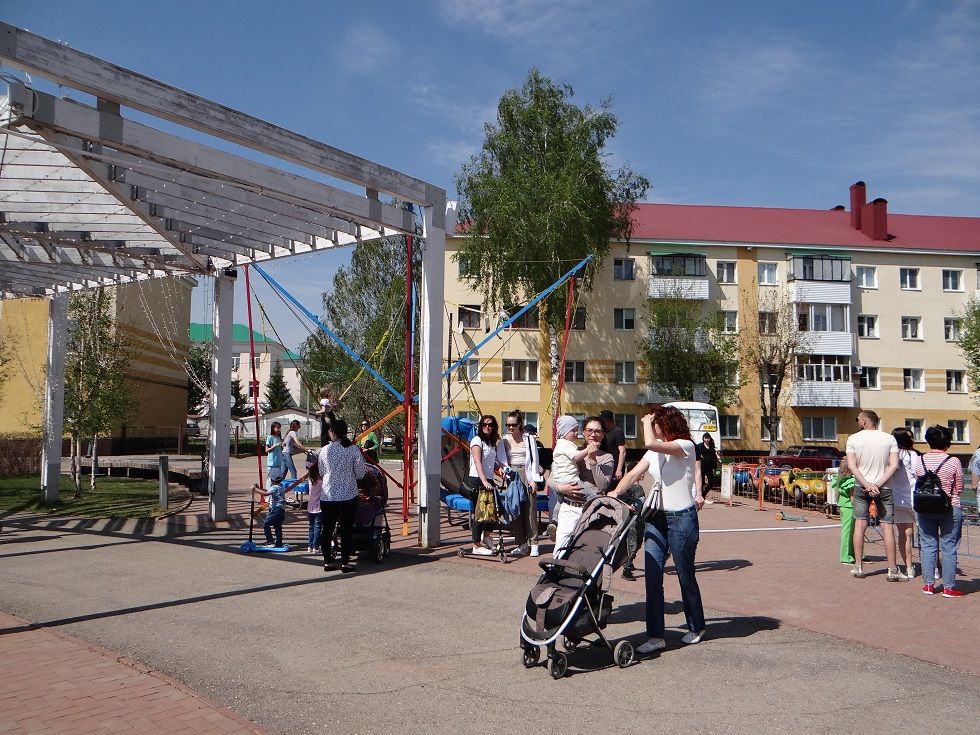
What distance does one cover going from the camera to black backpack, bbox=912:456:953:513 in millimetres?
8180

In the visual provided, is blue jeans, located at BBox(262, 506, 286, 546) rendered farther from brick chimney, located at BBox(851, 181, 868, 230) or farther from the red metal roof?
brick chimney, located at BBox(851, 181, 868, 230)

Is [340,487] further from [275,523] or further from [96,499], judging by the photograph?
[96,499]

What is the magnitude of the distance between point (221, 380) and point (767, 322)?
3631 centimetres

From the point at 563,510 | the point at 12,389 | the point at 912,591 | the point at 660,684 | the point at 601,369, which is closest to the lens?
the point at 660,684

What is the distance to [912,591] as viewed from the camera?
332 inches

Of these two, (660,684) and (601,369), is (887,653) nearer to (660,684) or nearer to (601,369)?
(660,684)

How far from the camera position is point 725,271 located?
46.5 meters

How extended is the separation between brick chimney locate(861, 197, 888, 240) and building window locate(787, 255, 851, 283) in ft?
12.9

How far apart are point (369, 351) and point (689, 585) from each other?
112 feet

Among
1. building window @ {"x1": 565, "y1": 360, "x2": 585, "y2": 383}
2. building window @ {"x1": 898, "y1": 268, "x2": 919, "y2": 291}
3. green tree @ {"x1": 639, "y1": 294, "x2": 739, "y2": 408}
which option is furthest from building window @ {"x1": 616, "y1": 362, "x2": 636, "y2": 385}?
building window @ {"x1": 898, "y1": 268, "x2": 919, "y2": 291}

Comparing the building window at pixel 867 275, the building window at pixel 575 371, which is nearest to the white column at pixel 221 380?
the building window at pixel 575 371

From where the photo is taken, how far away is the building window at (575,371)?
4456 centimetres

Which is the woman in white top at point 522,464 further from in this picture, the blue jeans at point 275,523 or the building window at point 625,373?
the building window at point 625,373

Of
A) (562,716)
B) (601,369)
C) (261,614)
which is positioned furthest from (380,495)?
(601,369)
